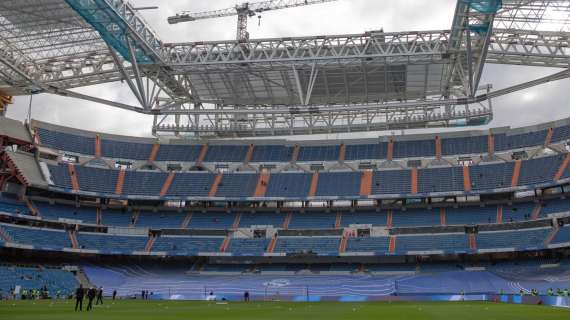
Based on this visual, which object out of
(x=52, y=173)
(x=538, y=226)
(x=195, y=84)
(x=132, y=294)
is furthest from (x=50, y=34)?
(x=538, y=226)

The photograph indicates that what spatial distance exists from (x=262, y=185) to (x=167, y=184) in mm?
11537

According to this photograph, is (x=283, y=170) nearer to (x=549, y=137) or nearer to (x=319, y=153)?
(x=319, y=153)

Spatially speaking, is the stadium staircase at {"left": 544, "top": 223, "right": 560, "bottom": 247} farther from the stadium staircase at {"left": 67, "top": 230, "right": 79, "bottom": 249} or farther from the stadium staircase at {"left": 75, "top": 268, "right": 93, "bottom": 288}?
the stadium staircase at {"left": 67, "top": 230, "right": 79, "bottom": 249}

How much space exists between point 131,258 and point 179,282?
395 inches

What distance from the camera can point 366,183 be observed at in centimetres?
5900

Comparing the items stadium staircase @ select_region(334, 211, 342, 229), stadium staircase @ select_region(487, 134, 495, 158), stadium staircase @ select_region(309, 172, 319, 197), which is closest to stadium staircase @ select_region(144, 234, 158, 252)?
stadium staircase @ select_region(309, 172, 319, 197)

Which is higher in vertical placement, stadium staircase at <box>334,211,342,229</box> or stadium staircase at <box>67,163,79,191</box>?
stadium staircase at <box>67,163,79,191</box>

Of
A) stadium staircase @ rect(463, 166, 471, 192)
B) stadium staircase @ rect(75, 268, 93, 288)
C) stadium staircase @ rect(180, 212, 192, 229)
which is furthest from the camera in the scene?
stadium staircase @ rect(180, 212, 192, 229)

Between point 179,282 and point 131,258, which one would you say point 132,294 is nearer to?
point 179,282

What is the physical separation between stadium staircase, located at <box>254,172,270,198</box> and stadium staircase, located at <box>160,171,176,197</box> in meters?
10.7

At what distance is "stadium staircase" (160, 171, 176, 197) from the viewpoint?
59.6 m

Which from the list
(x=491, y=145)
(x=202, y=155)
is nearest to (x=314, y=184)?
(x=202, y=155)

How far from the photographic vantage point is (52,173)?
184 feet

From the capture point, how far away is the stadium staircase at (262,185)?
59.2 meters
